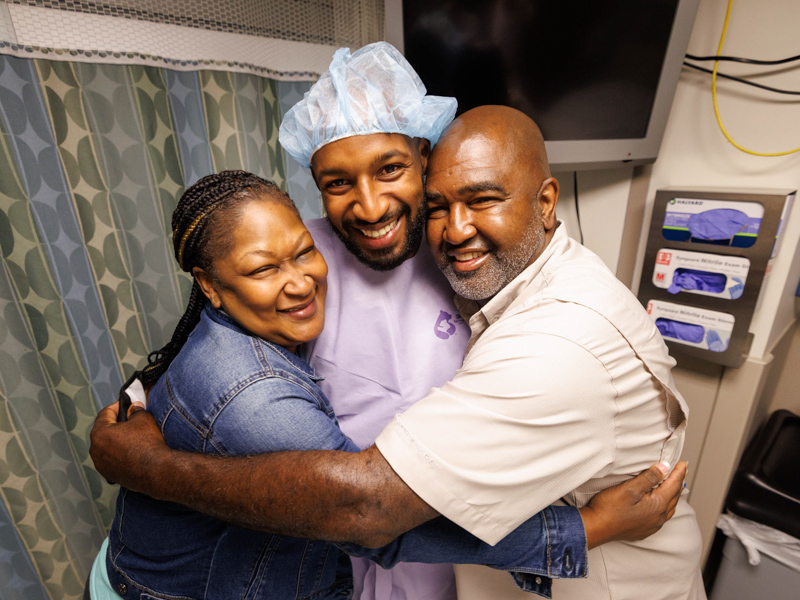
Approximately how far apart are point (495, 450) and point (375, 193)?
558 mm

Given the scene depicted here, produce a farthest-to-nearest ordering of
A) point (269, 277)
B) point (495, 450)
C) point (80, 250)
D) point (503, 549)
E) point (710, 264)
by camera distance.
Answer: point (80, 250) → point (710, 264) → point (269, 277) → point (503, 549) → point (495, 450)

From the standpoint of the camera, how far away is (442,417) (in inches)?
24.6

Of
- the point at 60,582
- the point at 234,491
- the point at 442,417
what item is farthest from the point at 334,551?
the point at 60,582

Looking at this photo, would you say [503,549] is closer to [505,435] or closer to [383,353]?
[505,435]

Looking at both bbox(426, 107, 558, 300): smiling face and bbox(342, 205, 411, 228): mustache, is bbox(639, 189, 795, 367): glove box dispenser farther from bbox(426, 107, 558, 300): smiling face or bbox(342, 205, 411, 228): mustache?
bbox(342, 205, 411, 228): mustache

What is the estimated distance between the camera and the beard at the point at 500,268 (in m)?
0.92

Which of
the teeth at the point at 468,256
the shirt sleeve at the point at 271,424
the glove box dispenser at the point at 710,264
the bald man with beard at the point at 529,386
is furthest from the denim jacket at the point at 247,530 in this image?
the glove box dispenser at the point at 710,264

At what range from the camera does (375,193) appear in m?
0.90

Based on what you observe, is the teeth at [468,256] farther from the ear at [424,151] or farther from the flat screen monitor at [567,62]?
the flat screen monitor at [567,62]

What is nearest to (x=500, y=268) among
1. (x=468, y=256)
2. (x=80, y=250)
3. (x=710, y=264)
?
(x=468, y=256)

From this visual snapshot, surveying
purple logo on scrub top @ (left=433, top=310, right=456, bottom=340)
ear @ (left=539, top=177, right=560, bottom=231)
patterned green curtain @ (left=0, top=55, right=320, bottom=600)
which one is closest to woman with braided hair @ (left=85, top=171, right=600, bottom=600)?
purple logo on scrub top @ (left=433, top=310, right=456, bottom=340)

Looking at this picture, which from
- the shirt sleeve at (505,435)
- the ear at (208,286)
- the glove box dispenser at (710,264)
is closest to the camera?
the shirt sleeve at (505,435)

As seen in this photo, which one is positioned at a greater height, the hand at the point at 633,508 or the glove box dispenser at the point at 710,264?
the glove box dispenser at the point at 710,264

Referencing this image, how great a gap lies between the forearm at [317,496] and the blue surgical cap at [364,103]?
640mm
